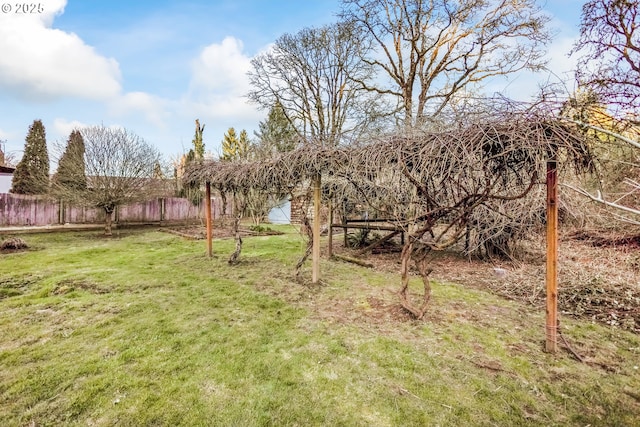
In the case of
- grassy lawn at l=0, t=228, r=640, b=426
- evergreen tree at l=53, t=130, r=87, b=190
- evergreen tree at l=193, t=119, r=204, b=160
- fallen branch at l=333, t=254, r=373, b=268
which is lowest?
grassy lawn at l=0, t=228, r=640, b=426

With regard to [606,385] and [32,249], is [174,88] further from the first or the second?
[606,385]

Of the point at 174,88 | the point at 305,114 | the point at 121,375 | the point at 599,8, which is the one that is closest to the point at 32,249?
the point at 174,88

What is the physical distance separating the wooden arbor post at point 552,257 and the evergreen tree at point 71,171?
12348 millimetres

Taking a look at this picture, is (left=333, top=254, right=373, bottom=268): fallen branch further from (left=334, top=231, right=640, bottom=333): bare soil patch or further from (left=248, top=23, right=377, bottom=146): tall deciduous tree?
(left=248, top=23, right=377, bottom=146): tall deciduous tree

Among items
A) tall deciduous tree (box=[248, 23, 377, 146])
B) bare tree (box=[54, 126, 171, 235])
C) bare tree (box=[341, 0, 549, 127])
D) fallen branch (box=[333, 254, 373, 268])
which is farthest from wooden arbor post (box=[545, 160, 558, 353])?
bare tree (box=[54, 126, 171, 235])

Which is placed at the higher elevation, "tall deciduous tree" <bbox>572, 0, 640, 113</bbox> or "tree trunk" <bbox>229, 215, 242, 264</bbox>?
"tall deciduous tree" <bbox>572, 0, 640, 113</bbox>

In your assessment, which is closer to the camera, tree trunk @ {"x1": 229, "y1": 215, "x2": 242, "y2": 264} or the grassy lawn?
the grassy lawn

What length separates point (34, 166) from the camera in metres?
12.1

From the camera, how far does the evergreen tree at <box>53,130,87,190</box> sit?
32.6 feet

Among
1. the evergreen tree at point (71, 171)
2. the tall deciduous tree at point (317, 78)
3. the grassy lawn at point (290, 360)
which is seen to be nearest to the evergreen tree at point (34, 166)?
the evergreen tree at point (71, 171)

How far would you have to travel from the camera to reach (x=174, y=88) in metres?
11.7

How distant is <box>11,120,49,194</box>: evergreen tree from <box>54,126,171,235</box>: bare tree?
→ 1.72 metres

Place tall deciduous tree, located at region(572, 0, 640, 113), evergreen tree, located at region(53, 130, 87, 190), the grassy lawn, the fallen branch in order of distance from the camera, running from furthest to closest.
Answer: evergreen tree, located at region(53, 130, 87, 190)
the fallen branch
tall deciduous tree, located at region(572, 0, 640, 113)
the grassy lawn

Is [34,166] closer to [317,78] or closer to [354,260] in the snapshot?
[317,78]
